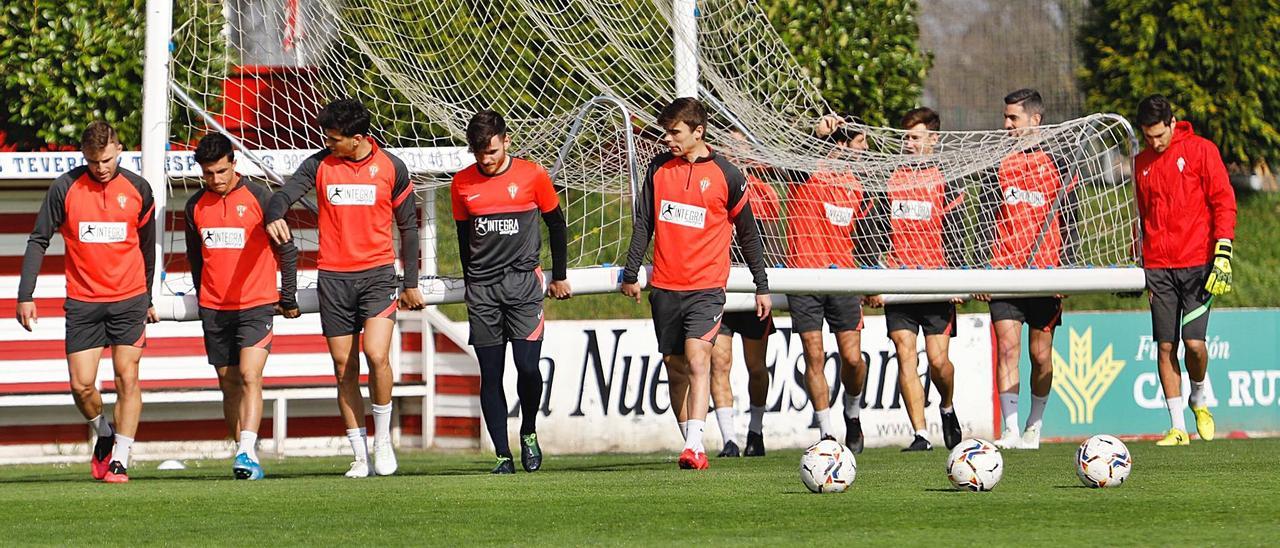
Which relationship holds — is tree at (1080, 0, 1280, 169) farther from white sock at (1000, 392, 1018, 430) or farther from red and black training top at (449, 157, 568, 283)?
red and black training top at (449, 157, 568, 283)

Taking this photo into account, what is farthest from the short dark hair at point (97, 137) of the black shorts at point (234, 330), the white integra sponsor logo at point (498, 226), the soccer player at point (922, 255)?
the soccer player at point (922, 255)

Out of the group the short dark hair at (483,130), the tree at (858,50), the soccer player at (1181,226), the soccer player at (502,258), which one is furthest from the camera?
the tree at (858,50)

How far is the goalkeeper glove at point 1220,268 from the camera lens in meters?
11.0

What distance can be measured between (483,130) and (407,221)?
23.5 inches

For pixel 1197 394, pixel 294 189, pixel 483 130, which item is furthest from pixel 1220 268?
pixel 294 189

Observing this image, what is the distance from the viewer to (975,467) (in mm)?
7645

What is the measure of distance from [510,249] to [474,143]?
1.84 ft

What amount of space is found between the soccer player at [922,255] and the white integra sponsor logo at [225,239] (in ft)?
13.4

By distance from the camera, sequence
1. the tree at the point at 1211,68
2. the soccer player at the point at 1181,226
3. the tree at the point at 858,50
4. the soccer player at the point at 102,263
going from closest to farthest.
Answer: the soccer player at the point at 102,263 < the soccer player at the point at 1181,226 < the tree at the point at 858,50 < the tree at the point at 1211,68

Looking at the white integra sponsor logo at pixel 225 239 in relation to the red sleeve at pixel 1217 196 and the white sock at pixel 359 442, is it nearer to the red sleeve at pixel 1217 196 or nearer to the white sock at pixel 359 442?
the white sock at pixel 359 442

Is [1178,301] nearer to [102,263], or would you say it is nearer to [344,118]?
[344,118]

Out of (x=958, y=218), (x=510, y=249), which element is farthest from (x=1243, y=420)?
(x=510, y=249)

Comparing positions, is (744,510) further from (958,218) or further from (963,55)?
(963,55)

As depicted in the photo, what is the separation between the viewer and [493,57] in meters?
11.9
